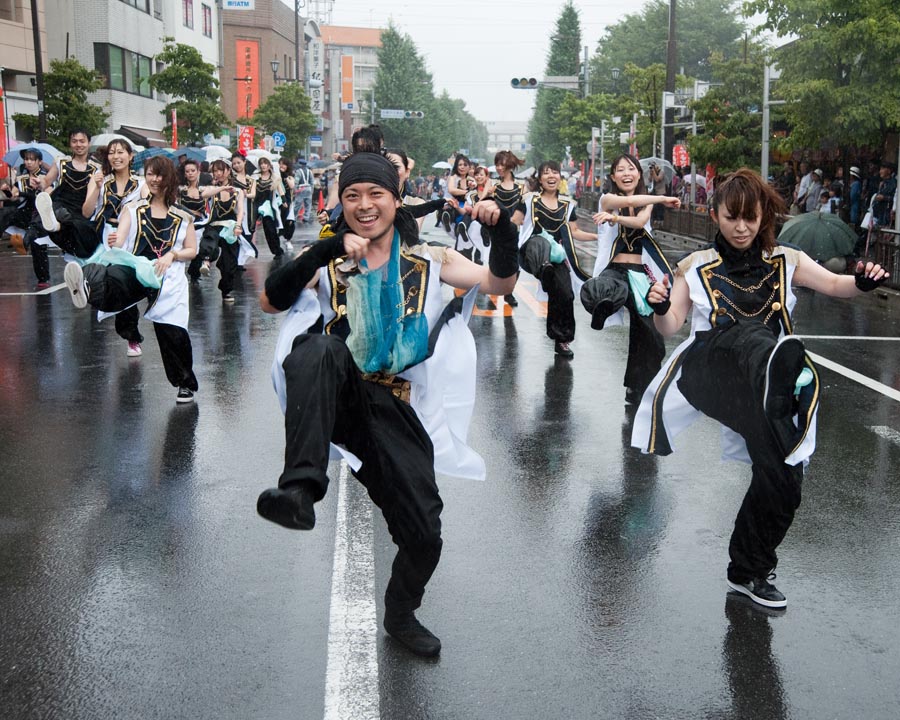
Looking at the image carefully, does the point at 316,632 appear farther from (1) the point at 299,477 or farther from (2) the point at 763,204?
(2) the point at 763,204

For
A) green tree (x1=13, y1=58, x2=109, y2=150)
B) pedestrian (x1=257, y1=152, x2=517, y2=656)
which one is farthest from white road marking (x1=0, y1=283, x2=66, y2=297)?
green tree (x1=13, y1=58, x2=109, y2=150)

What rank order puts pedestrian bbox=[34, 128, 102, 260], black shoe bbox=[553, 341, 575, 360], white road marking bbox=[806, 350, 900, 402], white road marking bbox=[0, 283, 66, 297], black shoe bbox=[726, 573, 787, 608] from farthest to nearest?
white road marking bbox=[0, 283, 66, 297]
pedestrian bbox=[34, 128, 102, 260]
black shoe bbox=[553, 341, 575, 360]
white road marking bbox=[806, 350, 900, 402]
black shoe bbox=[726, 573, 787, 608]

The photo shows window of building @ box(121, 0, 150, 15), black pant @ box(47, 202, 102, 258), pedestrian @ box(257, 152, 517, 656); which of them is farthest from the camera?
window of building @ box(121, 0, 150, 15)

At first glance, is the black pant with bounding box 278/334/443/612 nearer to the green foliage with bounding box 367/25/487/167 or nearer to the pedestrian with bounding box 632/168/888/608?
the pedestrian with bounding box 632/168/888/608

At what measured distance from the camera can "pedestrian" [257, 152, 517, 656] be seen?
13.3 feet

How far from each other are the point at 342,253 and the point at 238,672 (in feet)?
4.97

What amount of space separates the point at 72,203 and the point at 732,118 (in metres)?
16.9

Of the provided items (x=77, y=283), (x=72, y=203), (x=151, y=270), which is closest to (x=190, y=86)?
(x=72, y=203)

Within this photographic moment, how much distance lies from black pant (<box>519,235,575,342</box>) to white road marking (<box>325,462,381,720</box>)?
4.92 m

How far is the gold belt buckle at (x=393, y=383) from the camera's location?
426cm

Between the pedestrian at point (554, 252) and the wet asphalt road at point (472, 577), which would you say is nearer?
the wet asphalt road at point (472, 577)

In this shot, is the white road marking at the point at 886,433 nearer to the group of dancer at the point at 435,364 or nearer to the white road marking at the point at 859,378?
the white road marking at the point at 859,378

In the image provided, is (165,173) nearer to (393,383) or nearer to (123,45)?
(393,383)

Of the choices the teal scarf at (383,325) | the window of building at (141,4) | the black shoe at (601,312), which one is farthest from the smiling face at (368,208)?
the window of building at (141,4)
